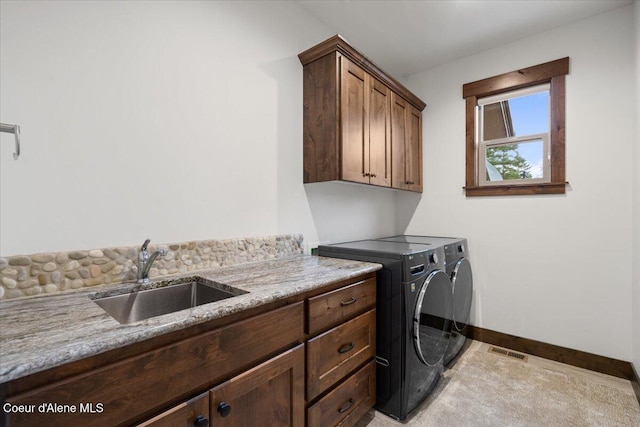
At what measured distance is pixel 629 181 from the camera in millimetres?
2090

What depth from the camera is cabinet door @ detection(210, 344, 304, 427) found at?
36.6 inches

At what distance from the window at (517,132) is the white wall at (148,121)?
5.66 ft

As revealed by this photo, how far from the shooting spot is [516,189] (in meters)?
2.51

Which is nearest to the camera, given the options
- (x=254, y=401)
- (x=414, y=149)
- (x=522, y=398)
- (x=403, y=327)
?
(x=254, y=401)

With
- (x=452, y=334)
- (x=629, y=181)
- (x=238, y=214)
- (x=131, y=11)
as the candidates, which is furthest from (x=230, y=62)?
(x=629, y=181)

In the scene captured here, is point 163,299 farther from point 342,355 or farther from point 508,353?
point 508,353

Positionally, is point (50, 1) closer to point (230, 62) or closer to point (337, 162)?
point (230, 62)

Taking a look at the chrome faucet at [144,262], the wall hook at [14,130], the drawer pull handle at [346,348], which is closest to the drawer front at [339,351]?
the drawer pull handle at [346,348]

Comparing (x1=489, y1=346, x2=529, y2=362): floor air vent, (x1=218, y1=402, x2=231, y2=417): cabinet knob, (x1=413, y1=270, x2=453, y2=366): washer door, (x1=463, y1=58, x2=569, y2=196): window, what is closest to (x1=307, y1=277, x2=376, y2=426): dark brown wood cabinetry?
(x1=413, y1=270, x2=453, y2=366): washer door

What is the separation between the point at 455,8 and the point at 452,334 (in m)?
2.39

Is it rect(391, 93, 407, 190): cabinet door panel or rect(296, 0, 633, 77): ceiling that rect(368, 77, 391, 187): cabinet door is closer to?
rect(391, 93, 407, 190): cabinet door panel

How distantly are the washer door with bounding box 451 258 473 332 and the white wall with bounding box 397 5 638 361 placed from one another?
0.20 m

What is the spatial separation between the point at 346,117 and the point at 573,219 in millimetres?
1960

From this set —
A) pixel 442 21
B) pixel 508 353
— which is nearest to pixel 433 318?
pixel 508 353
